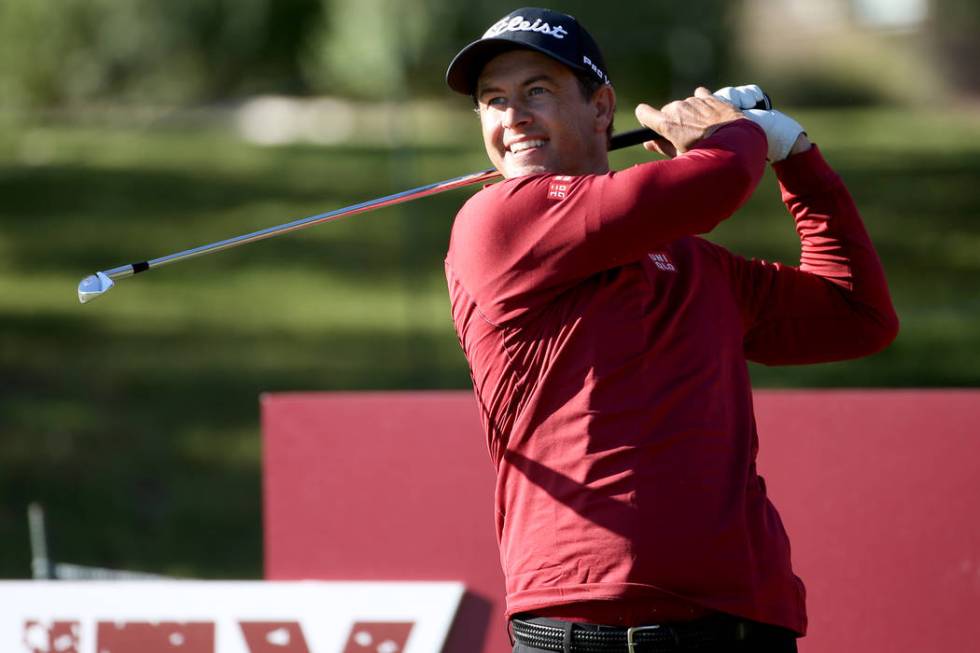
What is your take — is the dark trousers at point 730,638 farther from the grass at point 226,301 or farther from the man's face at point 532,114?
the grass at point 226,301

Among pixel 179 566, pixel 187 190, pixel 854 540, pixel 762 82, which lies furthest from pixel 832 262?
pixel 187 190

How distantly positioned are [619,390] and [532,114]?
1.97 feet

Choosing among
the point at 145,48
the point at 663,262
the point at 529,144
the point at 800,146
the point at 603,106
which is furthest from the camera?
the point at 145,48

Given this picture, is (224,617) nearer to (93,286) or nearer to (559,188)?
(93,286)

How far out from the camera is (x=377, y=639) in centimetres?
376

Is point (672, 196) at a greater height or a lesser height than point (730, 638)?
greater

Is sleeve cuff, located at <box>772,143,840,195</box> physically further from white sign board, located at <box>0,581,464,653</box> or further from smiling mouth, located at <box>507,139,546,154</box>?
white sign board, located at <box>0,581,464,653</box>

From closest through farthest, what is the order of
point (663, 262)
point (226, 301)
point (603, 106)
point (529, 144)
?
point (663, 262) < point (529, 144) < point (603, 106) < point (226, 301)

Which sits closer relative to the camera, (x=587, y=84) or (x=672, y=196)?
(x=672, y=196)

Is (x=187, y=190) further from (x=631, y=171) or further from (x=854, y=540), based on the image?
(x=631, y=171)

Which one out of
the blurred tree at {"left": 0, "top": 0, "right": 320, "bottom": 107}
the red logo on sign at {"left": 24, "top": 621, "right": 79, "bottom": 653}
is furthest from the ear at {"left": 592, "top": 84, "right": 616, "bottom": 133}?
the blurred tree at {"left": 0, "top": 0, "right": 320, "bottom": 107}

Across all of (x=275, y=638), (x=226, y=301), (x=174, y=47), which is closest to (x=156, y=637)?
(x=275, y=638)

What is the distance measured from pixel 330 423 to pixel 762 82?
797cm

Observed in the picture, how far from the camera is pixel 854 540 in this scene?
3645 mm
